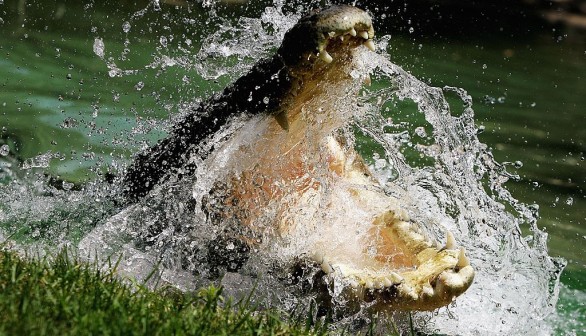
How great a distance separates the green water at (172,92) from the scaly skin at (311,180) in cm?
135

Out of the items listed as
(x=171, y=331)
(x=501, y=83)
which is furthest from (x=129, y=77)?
(x=171, y=331)

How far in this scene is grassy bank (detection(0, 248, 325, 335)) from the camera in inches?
93.9

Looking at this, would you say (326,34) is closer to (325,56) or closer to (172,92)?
(325,56)

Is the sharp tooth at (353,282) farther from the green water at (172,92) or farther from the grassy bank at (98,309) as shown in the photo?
the green water at (172,92)

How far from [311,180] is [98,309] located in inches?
55.5

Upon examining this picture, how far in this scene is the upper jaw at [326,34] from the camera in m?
3.19

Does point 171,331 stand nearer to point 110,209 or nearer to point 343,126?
point 343,126

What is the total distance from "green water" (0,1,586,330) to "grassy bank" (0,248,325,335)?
2.24m

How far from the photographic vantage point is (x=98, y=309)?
2.52m

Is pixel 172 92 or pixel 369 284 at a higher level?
pixel 369 284

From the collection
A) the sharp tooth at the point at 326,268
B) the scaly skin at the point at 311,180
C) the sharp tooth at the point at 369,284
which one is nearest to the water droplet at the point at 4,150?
the scaly skin at the point at 311,180

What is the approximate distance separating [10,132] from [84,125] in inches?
21.0

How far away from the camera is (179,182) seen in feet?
12.5

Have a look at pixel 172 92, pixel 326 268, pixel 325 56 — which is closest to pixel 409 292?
pixel 326 268
